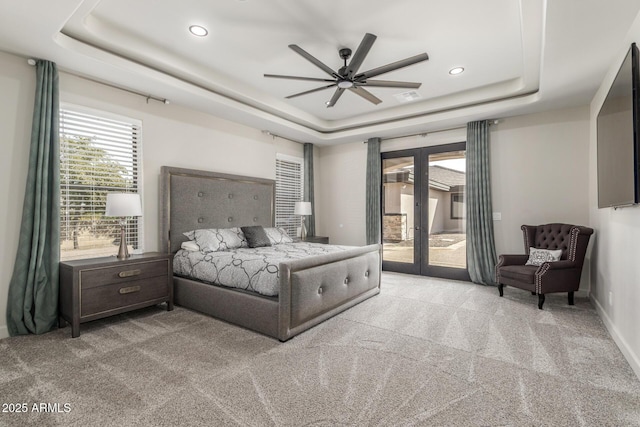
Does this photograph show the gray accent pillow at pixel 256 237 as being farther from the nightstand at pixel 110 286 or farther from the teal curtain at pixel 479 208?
the teal curtain at pixel 479 208

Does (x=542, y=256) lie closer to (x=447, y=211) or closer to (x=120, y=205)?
(x=447, y=211)

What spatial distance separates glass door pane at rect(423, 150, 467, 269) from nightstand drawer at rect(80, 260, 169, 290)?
14.2 ft

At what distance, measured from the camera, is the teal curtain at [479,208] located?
488 centimetres

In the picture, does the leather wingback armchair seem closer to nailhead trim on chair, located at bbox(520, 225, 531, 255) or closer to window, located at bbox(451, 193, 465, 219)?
nailhead trim on chair, located at bbox(520, 225, 531, 255)

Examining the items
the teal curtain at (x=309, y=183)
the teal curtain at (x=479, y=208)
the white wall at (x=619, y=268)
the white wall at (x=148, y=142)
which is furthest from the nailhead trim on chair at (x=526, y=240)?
the white wall at (x=148, y=142)

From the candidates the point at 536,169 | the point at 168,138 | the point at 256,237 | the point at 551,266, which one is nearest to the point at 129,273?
the point at 256,237

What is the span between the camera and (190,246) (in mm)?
4066

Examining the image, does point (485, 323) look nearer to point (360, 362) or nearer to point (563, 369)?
point (563, 369)

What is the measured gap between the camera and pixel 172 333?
9.84ft

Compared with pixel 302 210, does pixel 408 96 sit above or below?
above

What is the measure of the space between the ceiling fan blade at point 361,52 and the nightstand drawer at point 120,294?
305cm

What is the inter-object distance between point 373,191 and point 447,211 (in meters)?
1.39

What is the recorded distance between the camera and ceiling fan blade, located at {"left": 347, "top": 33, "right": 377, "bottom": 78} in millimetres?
2513

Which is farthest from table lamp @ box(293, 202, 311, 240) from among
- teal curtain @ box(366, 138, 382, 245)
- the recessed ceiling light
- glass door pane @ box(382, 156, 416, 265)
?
the recessed ceiling light
